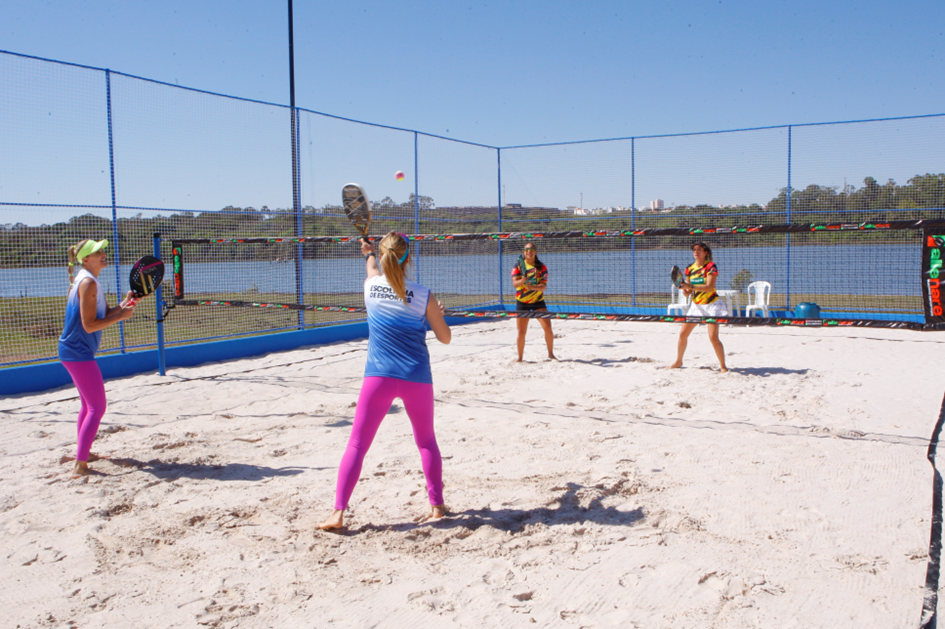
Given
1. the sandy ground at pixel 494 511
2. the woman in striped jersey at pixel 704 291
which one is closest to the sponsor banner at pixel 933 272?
the sandy ground at pixel 494 511

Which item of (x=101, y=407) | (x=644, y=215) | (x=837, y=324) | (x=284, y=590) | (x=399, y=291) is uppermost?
(x=644, y=215)

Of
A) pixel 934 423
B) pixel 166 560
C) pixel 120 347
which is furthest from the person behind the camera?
pixel 120 347

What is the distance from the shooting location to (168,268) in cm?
978

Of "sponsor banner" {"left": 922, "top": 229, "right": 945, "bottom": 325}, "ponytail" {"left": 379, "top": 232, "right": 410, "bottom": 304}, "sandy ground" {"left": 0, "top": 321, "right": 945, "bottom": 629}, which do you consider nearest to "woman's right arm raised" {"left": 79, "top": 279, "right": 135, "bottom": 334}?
"sandy ground" {"left": 0, "top": 321, "right": 945, "bottom": 629}

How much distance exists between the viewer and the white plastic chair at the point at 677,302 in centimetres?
1320

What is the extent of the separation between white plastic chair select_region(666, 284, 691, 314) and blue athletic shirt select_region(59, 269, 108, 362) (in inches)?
400

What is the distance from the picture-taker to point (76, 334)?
4609mm

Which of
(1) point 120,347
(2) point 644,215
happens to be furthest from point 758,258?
(1) point 120,347

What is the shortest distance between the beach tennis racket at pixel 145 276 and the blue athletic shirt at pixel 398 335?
3135 mm

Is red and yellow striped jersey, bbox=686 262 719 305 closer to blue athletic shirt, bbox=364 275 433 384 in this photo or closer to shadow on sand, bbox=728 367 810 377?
shadow on sand, bbox=728 367 810 377

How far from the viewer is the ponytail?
11.5 ft

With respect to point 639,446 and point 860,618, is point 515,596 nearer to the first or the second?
point 860,618

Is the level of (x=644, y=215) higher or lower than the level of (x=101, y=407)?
higher

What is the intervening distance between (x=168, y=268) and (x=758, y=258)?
12256 millimetres
